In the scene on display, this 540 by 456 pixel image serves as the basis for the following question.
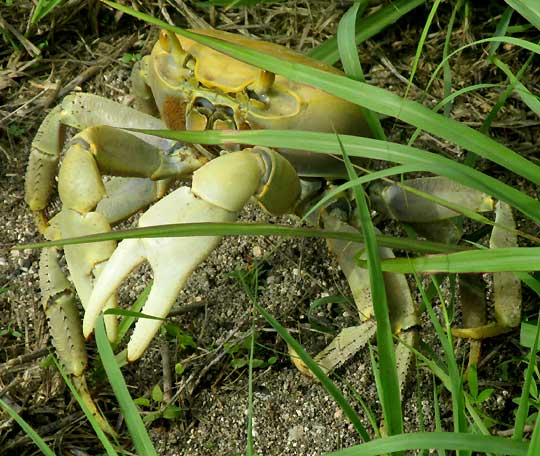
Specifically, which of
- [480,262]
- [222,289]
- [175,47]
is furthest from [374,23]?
[480,262]

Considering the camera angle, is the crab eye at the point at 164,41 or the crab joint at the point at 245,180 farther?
the crab eye at the point at 164,41

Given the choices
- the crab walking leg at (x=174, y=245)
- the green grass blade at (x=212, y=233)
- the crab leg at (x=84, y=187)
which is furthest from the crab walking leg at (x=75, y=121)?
the green grass blade at (x=212, y=233)

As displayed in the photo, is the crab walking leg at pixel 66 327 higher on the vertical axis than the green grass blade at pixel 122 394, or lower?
lower

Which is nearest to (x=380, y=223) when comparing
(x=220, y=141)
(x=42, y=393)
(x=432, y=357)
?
(x=432, y=357)

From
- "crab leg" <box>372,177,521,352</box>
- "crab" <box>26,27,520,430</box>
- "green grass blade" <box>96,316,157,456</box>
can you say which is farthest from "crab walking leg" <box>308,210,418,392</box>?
"green grass blade" <box>96,316,157,456</box>

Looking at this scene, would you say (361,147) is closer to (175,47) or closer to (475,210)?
(475,210)

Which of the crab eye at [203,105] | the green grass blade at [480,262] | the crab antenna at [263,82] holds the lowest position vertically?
the crab eye at [203,105]

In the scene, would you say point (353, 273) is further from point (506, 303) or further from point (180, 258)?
point (180, 258)

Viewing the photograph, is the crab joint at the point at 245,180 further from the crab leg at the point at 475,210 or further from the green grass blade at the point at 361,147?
the crab leg at the point at 475,210
